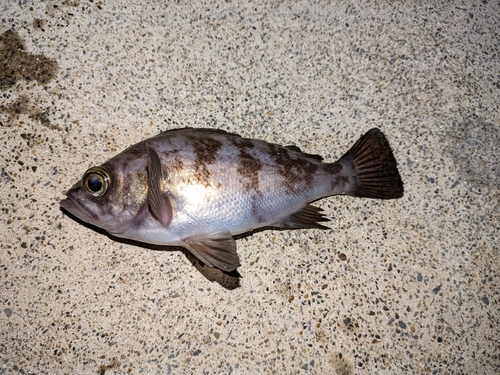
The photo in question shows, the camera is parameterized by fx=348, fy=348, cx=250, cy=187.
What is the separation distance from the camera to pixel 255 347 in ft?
6.38

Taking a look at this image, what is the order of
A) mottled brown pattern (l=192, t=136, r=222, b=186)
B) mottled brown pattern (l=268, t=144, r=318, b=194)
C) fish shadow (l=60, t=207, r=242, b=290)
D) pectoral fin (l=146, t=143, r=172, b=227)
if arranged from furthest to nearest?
fish shadow (l=60, t=207, r=242, b=290) < mottled brown pattern (l=268, t=144, r=318, b=194) < mottled brown pattern (l=192, t=136, r=222, b=186) < pectoral fin (l=146, t=143, r=172, b=227)

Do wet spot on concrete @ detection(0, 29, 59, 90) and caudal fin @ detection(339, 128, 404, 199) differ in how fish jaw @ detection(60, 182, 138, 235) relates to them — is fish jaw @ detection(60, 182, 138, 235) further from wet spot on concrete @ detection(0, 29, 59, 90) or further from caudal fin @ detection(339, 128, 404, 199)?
caudal fin @ detection(339, 128, 404, 199)

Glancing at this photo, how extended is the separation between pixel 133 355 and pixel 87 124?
4.39ft

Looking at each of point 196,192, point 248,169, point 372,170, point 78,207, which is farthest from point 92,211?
point 372,170

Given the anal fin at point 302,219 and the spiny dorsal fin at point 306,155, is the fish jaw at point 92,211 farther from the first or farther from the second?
the spiny dorsal fin at point 306,155

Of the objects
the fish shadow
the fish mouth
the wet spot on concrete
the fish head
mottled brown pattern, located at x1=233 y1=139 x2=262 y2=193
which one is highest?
mottled brown pattern, located at x1=233 y1=139 x2=262 y2=193

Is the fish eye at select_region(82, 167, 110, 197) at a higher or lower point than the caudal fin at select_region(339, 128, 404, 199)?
lower

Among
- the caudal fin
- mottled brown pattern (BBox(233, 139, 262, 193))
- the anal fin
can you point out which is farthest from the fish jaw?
the caudal fin

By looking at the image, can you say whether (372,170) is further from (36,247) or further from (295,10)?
(36,247)

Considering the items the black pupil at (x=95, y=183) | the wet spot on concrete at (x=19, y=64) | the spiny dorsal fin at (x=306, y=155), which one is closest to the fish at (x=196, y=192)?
the black pupil at (x=95, y=183)

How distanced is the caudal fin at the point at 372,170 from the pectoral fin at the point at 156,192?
1.03 metres

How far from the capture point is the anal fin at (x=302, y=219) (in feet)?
6.16

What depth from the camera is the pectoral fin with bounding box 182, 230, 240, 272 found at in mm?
1688

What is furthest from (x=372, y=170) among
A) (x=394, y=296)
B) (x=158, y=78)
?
(x=158, y=78)
